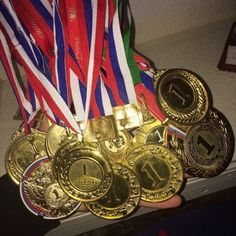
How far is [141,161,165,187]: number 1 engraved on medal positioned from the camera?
3.49ft

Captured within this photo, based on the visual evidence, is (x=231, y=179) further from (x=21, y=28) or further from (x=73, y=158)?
(x=21, y=28)

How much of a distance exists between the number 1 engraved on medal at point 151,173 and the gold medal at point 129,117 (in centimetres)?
15

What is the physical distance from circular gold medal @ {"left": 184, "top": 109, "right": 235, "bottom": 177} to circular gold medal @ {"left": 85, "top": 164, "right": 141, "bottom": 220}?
0.70ft

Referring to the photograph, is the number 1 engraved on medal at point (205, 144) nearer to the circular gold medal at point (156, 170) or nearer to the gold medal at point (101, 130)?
the circular gold medal at point (156, 170)

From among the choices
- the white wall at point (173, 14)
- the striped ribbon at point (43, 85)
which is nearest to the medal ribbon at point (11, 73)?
the striped ribbon at point (43, 85)

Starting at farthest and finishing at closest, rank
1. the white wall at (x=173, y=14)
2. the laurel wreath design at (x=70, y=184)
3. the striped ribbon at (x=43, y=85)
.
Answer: the white wall at (x=173, y=14)
the striped ribbon at (x=43, y=85)
the laurel wreath design at (x=70, y=184)

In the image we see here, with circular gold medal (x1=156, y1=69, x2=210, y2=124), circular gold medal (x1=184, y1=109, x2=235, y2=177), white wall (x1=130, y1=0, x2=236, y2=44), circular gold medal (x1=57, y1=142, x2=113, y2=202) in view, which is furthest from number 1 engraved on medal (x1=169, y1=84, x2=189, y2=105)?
white wall (x1=130, y1=0, x2=236, y2=44)

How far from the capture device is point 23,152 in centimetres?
117

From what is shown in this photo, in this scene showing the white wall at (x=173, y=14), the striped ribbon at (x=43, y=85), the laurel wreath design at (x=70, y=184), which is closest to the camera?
the laurel wreath design at (x=70, y=184)

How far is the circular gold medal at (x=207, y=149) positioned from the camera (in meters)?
1.10

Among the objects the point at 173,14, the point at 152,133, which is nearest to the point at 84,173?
the point at 152,133

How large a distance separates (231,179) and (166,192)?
2.20 feet

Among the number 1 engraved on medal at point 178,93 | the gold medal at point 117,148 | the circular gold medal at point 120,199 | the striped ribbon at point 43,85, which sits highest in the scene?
the striped ribbon at point 43,85

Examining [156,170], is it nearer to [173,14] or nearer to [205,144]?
[205,144]
